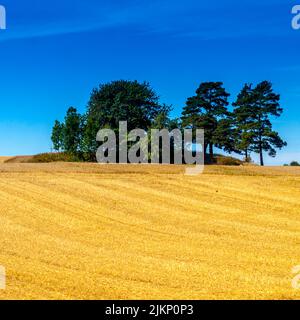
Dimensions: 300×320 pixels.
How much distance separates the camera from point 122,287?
425 inches

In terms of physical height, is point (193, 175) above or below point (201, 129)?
below

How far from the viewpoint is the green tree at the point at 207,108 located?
64.8 m

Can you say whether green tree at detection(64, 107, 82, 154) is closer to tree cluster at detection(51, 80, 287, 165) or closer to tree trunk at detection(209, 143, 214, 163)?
tree cluster at detection(51, 80, 287, 165)

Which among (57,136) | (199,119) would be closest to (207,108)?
(199,119)

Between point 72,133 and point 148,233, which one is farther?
point 72,133

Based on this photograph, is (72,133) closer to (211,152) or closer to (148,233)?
(211,152)

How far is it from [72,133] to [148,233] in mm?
47130

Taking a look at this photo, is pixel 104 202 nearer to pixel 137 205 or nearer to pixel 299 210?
pixel 137 205

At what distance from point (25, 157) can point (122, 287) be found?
201 ft

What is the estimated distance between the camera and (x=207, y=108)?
6638 centimetres

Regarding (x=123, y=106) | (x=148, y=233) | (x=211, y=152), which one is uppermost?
(x=123, y=106)

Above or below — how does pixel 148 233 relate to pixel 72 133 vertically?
below
